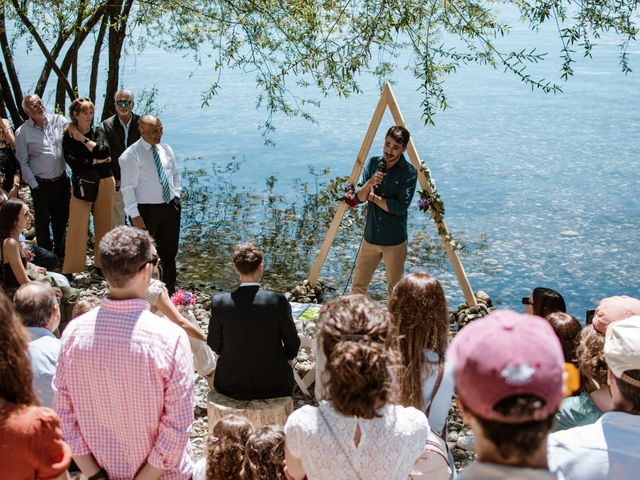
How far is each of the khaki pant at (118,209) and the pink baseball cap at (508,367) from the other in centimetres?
692

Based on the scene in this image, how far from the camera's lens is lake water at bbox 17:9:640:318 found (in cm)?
945

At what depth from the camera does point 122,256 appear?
9.21 feet

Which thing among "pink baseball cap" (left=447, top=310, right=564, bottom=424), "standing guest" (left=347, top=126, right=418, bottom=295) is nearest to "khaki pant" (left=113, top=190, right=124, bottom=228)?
"standing guest" (left=347, top=126, right=418, bottom=295)

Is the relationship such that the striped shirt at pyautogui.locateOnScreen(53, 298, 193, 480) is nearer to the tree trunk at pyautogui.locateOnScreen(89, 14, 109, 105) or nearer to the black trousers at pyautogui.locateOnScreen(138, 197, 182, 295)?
the black trousers at pyautogui.locateOnScreen(138, 197, 182, 295)

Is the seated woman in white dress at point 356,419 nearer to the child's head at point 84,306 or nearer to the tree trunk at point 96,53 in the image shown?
the child's head at point 84,306

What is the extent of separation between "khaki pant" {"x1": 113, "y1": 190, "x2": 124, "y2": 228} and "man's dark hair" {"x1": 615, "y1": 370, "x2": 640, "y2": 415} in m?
6.49

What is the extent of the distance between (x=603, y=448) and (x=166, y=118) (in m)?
16.7

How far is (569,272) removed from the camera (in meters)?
9.17

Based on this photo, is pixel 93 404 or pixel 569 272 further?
pixel 569 272

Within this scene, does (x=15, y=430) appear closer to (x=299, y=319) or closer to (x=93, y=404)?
(x=93, y=404)

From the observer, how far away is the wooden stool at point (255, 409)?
14.5 feet

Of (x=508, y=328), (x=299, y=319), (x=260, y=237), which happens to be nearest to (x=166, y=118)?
(x=260, y=237)

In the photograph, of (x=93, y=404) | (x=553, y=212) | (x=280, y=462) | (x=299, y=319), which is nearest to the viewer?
(x=93, y=404)

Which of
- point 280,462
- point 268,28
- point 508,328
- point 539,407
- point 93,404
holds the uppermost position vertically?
point 268,28
